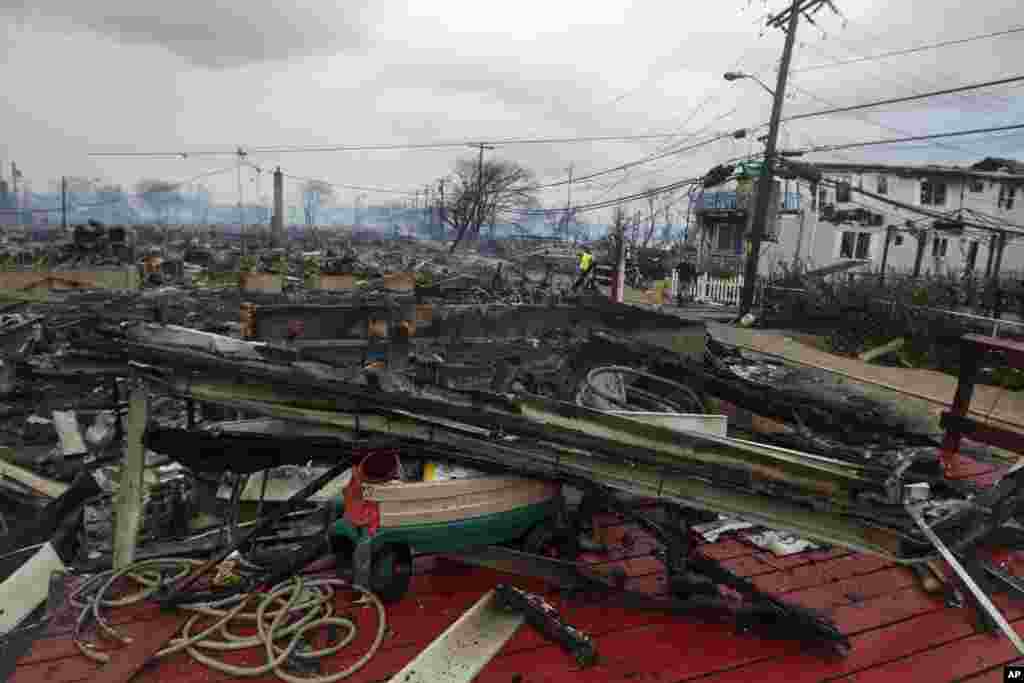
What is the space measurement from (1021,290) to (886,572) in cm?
1429

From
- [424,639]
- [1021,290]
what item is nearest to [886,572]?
[424,639]

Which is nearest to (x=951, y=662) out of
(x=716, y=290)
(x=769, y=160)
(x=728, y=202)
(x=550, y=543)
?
(x=550, y=543)

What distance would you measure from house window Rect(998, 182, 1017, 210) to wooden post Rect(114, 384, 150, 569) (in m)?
43.6

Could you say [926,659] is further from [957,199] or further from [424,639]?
[957,199]

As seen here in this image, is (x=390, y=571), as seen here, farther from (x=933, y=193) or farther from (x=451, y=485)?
(x=933, y=193)

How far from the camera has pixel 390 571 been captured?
2.94m

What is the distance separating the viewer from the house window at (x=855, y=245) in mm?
33031

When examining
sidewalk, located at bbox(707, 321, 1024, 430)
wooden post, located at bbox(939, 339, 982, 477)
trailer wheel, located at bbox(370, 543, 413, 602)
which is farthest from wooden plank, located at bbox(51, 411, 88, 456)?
sidewalk, located at bbox(707, 321, 1024, 430)

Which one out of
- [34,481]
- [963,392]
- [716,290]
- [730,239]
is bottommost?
[34,481]

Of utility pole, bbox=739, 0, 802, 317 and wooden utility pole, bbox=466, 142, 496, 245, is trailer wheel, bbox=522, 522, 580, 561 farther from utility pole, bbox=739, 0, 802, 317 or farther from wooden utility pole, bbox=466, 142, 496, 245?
wooden utility pole, bbox=466, 142, 496, 245

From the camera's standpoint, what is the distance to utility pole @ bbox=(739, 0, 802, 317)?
16.2 metres

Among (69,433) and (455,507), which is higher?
(455,507)

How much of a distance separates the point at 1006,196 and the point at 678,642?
42791mm

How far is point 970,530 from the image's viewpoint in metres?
3.20
